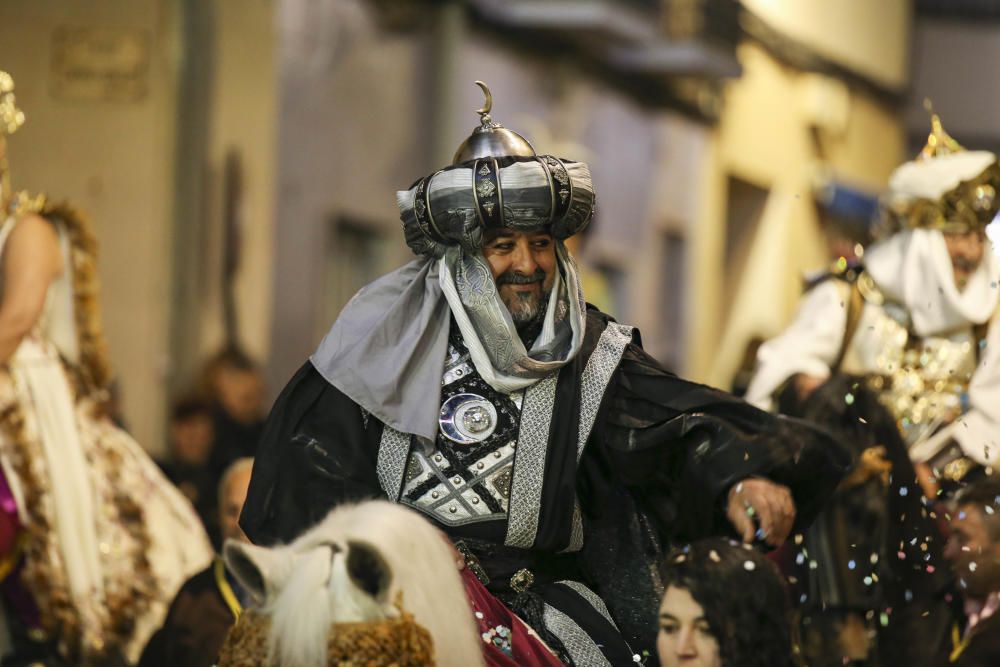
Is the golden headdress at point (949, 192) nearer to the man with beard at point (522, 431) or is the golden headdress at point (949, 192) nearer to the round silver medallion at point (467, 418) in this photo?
the man with beard at point (522, 431)

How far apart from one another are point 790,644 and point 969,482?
2665 mm

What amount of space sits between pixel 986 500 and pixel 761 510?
1.91m

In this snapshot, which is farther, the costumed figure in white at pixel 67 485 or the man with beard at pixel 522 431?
the costumed figure in white at pixel 67 485

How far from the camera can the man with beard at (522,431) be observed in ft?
19.8

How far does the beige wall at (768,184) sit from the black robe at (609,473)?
1507 centimetres

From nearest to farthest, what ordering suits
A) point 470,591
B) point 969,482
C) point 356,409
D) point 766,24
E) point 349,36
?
point 470,591 < point 356,409 < point 969,482 < point 349,36 < point 766,24

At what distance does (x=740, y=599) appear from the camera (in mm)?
5590

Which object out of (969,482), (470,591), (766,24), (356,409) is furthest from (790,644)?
(766,24)

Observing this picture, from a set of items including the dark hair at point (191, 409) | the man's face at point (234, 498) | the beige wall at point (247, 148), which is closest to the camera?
the man's face at point (234, 498)

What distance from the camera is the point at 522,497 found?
19.8 feet

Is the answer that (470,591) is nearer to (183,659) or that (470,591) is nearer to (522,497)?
(522,497)

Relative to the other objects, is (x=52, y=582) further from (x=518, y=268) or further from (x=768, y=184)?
(x=768, y=184)

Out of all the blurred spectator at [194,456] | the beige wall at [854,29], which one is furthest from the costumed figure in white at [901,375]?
the beige wall at [854,29]

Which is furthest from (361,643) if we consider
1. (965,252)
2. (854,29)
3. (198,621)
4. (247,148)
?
(854,29)
